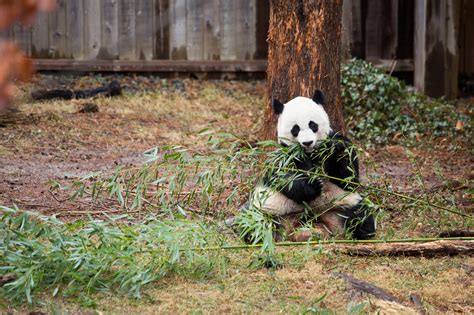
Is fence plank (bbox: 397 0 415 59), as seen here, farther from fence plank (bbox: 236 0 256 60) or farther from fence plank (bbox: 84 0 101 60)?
fence plank (bbox: 84 0 101 60)

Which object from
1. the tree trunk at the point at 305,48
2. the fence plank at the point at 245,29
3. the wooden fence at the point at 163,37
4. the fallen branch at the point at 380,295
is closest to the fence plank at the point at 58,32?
the wooden fence at the point at 163,37

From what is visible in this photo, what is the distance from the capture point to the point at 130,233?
178 inches

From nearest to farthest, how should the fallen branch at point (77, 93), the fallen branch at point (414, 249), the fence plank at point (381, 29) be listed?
the fallen branch at point (414, 249), the fallen branch at point (77, 93), the fence plank at point (381, 29)

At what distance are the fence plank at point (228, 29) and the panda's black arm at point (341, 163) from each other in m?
6.72

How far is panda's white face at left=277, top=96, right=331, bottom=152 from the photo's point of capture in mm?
5117

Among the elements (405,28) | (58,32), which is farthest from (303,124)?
(58,32)

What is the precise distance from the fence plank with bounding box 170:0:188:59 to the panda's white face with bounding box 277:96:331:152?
22.3ft

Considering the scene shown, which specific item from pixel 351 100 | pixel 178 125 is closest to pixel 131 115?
pixel 178 125

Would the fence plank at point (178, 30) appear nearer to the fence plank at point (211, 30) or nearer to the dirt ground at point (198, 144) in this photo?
the fence plank at point (211, 30)

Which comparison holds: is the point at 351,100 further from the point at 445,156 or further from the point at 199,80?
the point at 199,80

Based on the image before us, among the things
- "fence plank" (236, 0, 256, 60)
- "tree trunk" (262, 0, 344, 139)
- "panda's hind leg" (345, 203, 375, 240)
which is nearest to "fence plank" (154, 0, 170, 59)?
"fence plank" (236, 0, 256, 60)

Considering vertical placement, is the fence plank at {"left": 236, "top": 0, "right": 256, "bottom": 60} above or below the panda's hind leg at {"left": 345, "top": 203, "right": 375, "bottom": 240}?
above

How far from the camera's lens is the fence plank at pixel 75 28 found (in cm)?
1172

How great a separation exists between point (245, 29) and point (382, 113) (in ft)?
11.0
